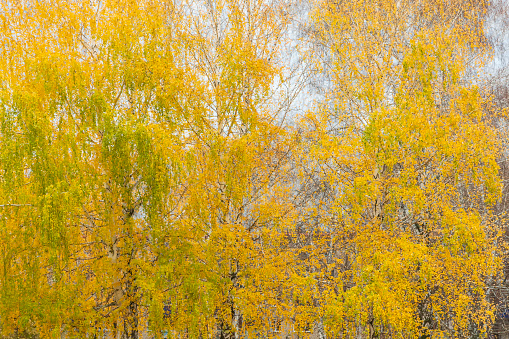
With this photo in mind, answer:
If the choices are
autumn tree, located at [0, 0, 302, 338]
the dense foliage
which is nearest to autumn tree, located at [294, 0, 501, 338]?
the dense foliage

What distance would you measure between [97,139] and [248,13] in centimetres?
407

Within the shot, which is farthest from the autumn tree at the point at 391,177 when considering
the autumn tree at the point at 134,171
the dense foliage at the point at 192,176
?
the autumn tree at the point at 134,171

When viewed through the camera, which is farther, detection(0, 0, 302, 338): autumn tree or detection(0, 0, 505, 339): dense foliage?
detection(0, 0, 505, 339): dense foliage

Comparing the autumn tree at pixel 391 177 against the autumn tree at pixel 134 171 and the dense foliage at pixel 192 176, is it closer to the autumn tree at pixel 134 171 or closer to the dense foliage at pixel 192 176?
the dense foliage at pixel 192 176

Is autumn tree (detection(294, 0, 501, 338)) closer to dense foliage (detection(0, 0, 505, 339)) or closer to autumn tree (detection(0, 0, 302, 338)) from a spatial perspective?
dense foliage (detection(0, 0, 505, 339))

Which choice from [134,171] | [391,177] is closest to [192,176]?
[134,171]

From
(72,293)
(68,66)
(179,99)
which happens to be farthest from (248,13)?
(72,293)

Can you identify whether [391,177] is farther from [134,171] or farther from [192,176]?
[134,171]

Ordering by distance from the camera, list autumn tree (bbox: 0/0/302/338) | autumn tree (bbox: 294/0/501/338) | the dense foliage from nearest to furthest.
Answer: autumn tree (bbox: 0/0/302/338), the dense foliage, autumn tree (bbox: 294/0/501/338)

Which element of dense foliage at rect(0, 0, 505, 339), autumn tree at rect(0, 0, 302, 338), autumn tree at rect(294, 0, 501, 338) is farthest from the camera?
autumn tree at rect(294, 0, 501, 338)

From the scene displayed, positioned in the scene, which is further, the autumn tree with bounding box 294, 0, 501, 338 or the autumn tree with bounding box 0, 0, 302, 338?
the autumn tree with bounding box 294, 0, 501, 338

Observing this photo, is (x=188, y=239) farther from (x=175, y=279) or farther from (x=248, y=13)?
(x=248, y=13)

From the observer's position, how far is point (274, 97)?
9461mm

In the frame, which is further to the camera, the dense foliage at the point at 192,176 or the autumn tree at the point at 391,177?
the autumn tree at the point at 391,177
